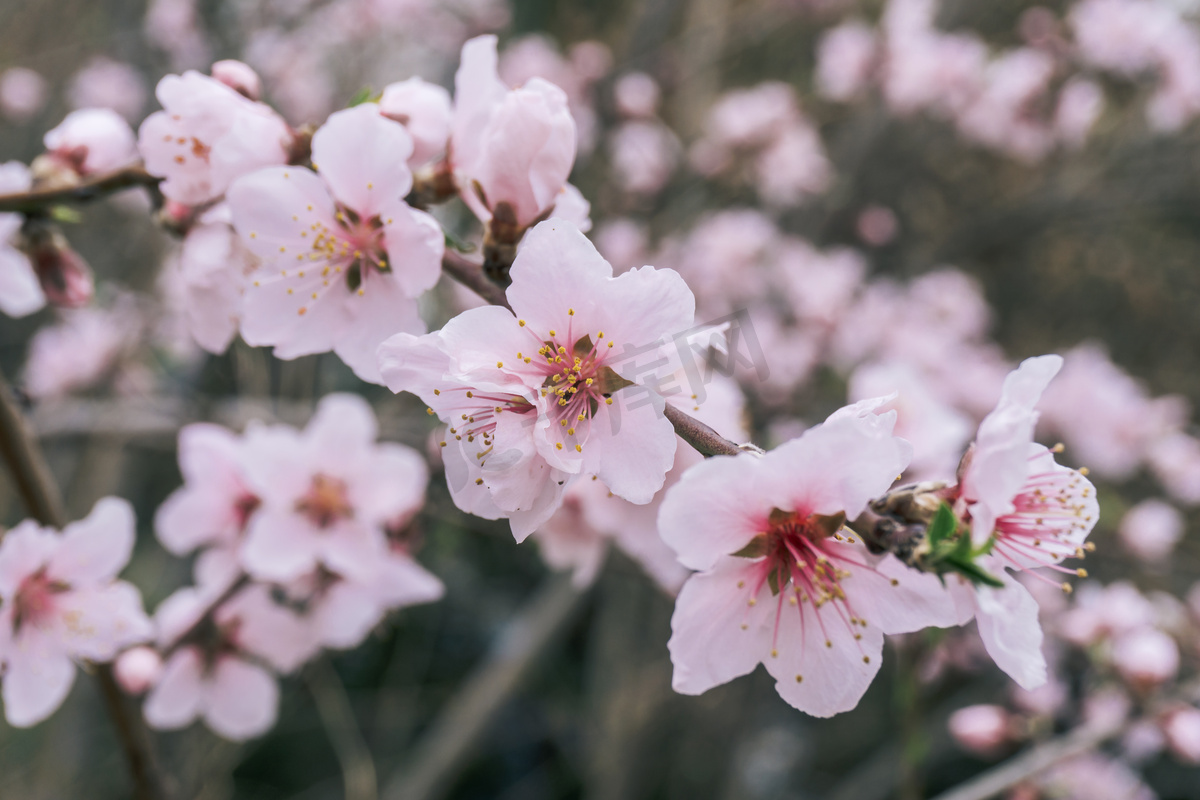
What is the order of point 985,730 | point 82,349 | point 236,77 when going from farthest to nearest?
point 82,349 < point 985,730 < point 236,77

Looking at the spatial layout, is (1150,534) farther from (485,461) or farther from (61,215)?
(61,215)

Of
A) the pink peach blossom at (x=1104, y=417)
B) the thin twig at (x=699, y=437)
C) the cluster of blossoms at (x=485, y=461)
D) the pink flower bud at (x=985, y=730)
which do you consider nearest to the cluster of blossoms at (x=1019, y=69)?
the pink peach blossom at (x=1104, y=417)

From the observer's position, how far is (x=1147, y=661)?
5.45 feet

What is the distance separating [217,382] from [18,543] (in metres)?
3.18

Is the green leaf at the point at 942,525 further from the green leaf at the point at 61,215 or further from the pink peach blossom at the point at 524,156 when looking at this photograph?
the green leaf at the point at 61,215

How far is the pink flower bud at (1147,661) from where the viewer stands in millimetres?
1651

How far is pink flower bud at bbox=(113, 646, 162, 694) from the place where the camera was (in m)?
1.31

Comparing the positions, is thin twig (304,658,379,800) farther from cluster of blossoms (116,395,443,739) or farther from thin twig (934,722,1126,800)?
thin twig (934,722,1126,800)

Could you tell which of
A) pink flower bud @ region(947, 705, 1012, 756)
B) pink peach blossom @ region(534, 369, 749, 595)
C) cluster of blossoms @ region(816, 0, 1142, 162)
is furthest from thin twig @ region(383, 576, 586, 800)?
cluster of blossoms @ region(816, 0, 1142, 162)

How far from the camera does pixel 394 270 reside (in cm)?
88

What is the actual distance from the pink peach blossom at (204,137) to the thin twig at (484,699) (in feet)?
6.60

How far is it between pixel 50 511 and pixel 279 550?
0.35m

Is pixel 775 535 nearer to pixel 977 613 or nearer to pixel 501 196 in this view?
pixel 977 613

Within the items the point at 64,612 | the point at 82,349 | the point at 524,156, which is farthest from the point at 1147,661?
the point at 82,349
